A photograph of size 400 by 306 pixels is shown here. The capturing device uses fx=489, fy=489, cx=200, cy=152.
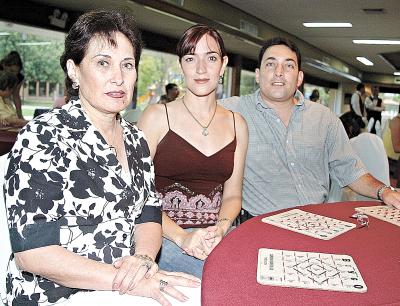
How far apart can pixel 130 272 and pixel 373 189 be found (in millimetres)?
1428

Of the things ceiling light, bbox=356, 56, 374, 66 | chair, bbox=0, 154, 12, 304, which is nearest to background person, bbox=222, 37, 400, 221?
chair, bbox=0, 154, 12, 304

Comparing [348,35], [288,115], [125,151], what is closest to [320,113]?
[288,115]

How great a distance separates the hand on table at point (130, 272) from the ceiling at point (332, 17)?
705cm

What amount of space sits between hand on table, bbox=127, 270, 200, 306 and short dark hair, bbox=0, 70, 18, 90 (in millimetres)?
4781

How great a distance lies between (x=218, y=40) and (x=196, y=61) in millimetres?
143

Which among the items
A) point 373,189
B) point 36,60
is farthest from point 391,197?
point 36,60

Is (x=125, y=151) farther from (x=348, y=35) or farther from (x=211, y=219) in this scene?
(x=348, y=35)

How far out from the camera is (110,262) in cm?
144

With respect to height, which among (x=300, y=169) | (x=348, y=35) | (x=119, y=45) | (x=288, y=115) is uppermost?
(x=348, y=35)

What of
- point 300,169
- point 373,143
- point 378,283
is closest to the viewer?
point 378,283

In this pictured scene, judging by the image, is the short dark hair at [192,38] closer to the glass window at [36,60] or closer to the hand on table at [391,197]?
the hand on table at [391,197]

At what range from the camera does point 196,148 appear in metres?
2.21

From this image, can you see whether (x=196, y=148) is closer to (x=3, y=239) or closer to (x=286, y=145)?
(x=286, y=145)

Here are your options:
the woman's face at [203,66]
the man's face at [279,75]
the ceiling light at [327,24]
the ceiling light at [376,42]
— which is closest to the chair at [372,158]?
the man's face at [279,75]
